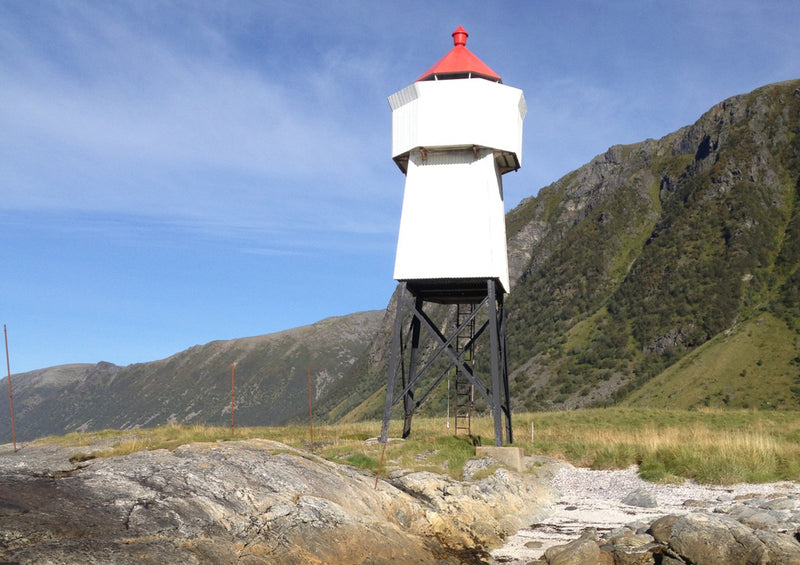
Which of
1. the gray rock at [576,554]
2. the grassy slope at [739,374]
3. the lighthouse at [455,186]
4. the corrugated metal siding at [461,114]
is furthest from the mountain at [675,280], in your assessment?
the gray rock at [576,554]

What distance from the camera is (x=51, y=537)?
791 centimetres

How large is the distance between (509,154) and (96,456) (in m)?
15.8

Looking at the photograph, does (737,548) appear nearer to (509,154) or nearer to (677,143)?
(509,154)

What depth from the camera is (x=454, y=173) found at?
22.9 metres

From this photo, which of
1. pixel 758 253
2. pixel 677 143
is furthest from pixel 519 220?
pixel 758 253

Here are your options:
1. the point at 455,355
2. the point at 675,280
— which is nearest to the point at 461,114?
the point at 455,355

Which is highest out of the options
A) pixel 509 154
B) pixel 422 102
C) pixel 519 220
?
pixel 519 220

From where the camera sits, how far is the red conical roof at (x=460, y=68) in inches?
909

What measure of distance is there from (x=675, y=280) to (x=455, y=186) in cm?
8525

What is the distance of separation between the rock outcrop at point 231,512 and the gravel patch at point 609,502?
2.27ft

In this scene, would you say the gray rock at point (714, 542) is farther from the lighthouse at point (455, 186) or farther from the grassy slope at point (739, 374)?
the grassy slope at point (739, 374)

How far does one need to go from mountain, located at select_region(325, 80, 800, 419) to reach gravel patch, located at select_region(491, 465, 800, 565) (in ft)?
162

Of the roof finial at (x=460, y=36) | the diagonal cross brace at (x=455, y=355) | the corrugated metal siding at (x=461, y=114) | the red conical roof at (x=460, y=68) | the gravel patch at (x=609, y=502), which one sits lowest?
the gravel patch at (x=609, y=502)

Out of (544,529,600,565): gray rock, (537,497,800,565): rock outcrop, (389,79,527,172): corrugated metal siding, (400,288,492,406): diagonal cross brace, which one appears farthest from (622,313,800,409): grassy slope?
(544,529,600,565): gray rock
